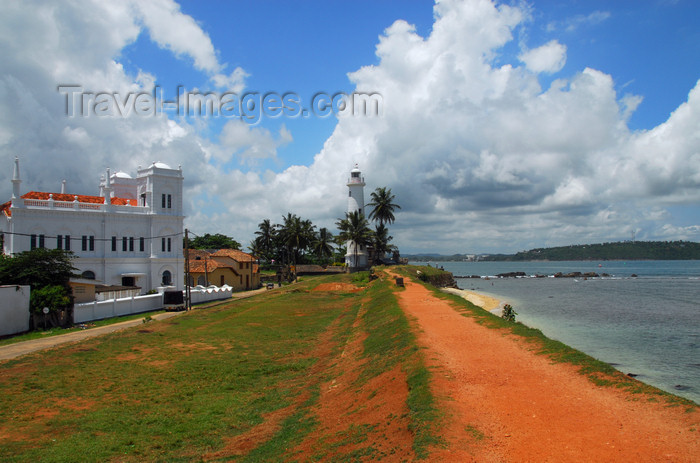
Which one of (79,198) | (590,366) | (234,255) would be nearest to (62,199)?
(79,198)

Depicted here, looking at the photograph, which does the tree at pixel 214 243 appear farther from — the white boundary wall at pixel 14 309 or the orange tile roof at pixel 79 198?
the white boundary wall at pixel 14 309

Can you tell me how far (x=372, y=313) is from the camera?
81.7ft

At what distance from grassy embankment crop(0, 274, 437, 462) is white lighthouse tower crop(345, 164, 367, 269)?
46.3 m

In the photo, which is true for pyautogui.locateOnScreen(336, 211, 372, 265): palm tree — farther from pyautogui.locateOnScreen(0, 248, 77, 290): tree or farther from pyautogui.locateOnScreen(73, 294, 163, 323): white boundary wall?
pyautogui.locateOnScreen(0, 248, 77, 290): tree

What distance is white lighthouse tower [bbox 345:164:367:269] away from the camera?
7012cm

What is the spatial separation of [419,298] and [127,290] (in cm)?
2362

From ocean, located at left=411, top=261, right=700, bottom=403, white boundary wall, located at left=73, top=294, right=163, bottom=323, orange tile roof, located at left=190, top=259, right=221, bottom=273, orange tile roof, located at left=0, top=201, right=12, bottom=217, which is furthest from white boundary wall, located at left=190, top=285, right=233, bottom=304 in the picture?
ocean, located at left=411, top=261, right=700, bottom=403

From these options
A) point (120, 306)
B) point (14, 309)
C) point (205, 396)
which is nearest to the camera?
point (205, 396)

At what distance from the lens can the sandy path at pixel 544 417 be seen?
6660 mm

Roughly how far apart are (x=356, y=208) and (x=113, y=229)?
117 feet

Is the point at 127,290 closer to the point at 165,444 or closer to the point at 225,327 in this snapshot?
the point at 225,327

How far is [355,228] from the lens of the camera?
221 feet

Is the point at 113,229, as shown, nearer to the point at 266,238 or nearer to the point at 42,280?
the point at 42,280

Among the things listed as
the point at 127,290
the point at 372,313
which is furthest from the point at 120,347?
the point at 127,290
